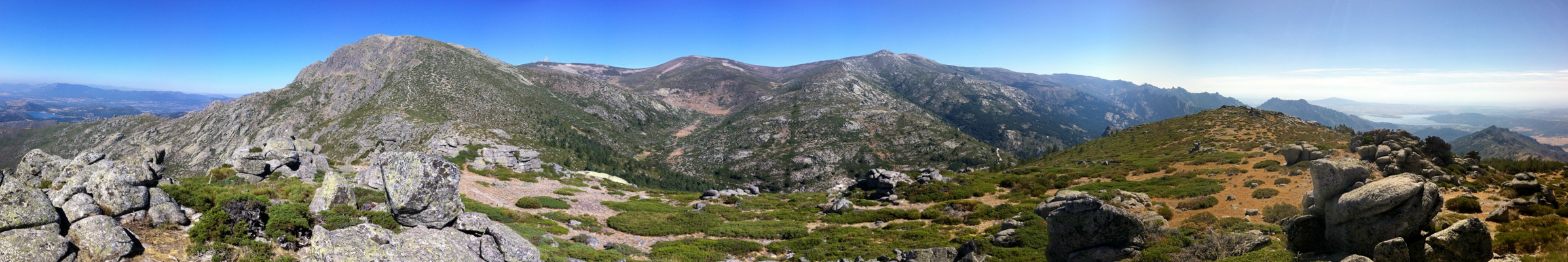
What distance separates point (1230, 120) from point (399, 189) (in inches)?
3990

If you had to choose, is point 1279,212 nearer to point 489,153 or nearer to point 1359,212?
point 1359,212

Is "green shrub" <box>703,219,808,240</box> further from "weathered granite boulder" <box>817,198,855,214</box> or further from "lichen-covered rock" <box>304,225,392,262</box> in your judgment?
"lichen-covered rock" <box>304,225,392,262</box>

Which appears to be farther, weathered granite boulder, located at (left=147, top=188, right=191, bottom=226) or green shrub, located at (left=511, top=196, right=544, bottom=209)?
green shrub, located at (left=511, top=196, right=544, bottom=209)

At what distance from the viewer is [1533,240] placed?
13.1 meters

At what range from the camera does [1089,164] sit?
59.3 meters

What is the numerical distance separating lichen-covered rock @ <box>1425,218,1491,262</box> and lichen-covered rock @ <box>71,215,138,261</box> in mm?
31214

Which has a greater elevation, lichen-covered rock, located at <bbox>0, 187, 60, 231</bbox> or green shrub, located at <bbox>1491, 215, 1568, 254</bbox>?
lichen-covered rock, located at <bbox>0, 187, 60, 231</bbox>

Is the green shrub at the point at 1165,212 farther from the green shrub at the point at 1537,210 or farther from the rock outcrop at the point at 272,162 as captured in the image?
the rock outcrop at the point at 272,162

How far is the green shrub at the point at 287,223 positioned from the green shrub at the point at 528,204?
20.5m

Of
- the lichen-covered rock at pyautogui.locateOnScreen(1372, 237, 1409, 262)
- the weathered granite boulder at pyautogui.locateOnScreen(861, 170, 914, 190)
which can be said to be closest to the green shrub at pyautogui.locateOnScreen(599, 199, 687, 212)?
the weathered granite boulder at pyautogui.locateOnScreen(861, 170, 914, 190)

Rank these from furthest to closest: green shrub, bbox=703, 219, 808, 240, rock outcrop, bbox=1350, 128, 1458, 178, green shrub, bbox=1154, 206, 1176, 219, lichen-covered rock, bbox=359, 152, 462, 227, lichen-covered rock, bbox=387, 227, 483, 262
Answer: green shrub, bbox=703, 219, 808, 240 → rock outcrop, bbox=1350, 128, 1458, 178 → green shrub, bbox=1154, 206, 1176, 219 → lichen-covered rock, bbox=359, 152, 462, 227 → lichen-covered rock, bbox=387, 227, 483, 262

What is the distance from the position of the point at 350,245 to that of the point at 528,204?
24.2 metres

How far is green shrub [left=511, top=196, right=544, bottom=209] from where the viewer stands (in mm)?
35641

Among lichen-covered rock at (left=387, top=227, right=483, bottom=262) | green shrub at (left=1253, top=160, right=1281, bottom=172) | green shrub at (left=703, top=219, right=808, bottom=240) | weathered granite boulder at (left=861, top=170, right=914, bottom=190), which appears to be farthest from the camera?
weathered granite boulder at (left=861, top=170, right=914, bottom=190)
